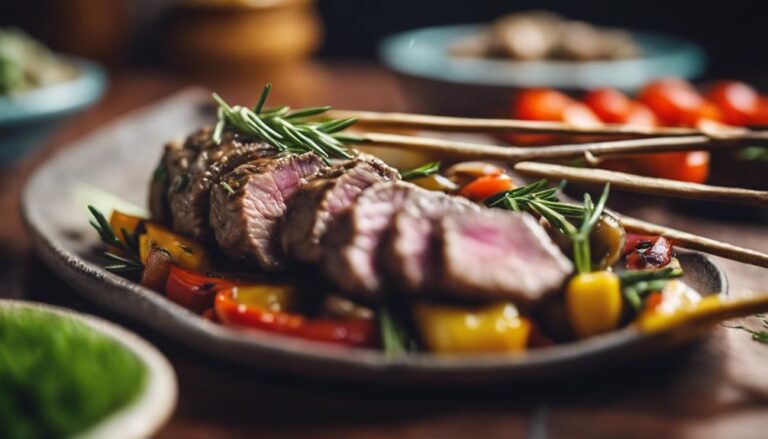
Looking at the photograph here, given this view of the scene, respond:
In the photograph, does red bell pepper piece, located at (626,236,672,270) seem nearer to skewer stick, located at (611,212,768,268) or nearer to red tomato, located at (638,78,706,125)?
skewer stick, located at (611,212,768,268)

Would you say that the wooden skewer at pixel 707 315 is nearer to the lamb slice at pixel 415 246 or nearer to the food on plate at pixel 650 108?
the lamb slice at pixel 415 246

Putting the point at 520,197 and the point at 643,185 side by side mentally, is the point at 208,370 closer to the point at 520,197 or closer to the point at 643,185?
the point at 520,197

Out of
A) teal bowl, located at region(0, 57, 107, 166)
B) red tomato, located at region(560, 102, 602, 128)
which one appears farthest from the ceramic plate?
red tomato, located at region(560, 102, 602, 128)

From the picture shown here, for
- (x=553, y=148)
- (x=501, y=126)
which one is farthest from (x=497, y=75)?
(x=553, y=148)

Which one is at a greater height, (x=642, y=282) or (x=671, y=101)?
(x=671, y=101)

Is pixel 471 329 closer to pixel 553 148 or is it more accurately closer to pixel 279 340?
pixel 279 340

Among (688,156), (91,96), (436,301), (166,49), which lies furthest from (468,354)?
(166,49)
